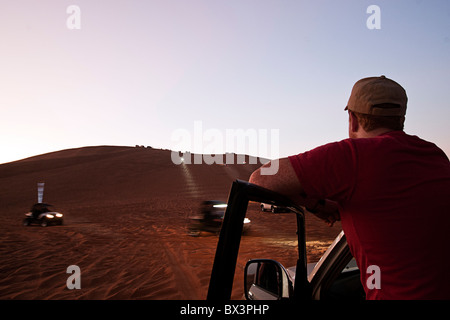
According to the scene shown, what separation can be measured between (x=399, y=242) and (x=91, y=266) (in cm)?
902

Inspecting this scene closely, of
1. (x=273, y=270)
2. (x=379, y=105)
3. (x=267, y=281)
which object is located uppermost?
(x=379, y=105)

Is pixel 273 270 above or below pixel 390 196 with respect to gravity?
below

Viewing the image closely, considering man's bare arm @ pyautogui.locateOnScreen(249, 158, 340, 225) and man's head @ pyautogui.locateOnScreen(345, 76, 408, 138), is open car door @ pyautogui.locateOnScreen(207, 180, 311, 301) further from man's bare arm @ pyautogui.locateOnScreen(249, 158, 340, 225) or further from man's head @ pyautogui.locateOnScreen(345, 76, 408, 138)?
man's head @ pyautogui.locateOnScreen(345, 76, 408, 138)

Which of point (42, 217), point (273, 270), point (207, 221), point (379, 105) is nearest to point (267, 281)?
point (273, 270)

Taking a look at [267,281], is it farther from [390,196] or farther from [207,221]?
[207,221]

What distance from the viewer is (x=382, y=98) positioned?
4.21 feet

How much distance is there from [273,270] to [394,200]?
3.80 feet

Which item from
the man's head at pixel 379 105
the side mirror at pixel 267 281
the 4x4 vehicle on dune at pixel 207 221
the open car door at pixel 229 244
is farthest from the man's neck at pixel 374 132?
the 4x4 vehicle on dune at pixel 207 221

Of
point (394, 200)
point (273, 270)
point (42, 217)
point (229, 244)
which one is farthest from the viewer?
point (42, 217)

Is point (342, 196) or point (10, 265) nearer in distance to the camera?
point (342, 196)

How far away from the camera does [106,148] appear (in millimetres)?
96375

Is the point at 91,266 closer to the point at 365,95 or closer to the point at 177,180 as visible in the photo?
the point at 365,95
